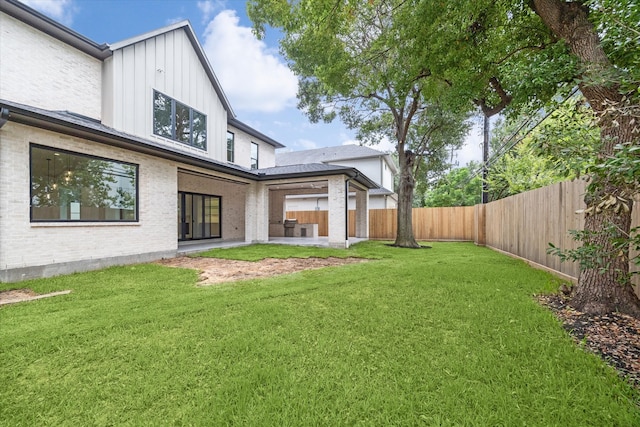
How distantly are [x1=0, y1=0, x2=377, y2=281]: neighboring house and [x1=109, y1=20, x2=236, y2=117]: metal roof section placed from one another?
0.04 metres

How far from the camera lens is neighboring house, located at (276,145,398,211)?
66.7 feet

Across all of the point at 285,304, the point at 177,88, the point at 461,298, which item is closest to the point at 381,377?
the point at 285,304

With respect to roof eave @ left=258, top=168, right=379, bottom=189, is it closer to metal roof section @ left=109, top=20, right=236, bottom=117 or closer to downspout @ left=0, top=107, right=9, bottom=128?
metal roof section @ left=109, top=20, right=236, bottom=117

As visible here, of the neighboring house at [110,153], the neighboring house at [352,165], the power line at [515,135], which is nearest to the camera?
the power line at [515,135]

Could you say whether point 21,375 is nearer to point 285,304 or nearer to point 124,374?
point 124,374

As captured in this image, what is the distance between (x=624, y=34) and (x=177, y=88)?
474 inches

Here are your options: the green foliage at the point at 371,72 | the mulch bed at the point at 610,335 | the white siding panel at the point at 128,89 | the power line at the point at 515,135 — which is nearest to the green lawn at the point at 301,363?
the mulch bed at the point at 610,335

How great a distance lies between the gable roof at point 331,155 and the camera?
21.4m

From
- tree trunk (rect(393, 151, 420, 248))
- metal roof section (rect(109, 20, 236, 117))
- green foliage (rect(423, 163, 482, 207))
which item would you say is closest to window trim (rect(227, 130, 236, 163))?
metal roof section (rect(109, 20, 236, 117))

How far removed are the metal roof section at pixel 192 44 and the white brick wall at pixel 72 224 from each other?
13.8 feet

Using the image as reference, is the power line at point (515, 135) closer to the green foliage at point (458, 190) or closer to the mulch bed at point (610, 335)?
the mulch bed at point (610, 335)

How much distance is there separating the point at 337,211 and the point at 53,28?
1017cm

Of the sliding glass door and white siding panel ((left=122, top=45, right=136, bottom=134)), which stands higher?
white siding panel ((left=122, top=45, right=136, bottom=134))

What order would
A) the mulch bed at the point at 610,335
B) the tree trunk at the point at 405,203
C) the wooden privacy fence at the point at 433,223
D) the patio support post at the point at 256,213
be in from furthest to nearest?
the wooden privacy fence at the point at 433,223
the patio support post at the point at 256,213
the tree trunk at the point at 405,203
the mulch bed at the point at 610,335
